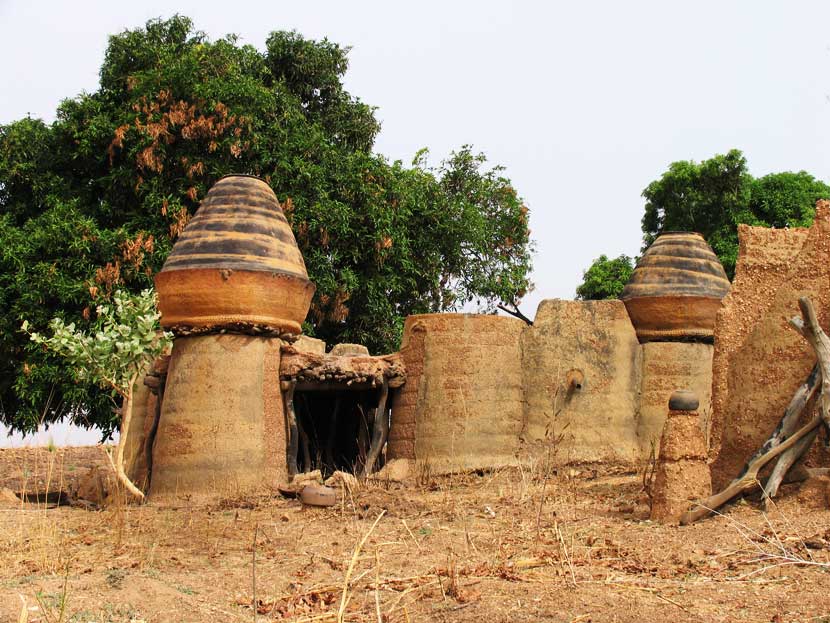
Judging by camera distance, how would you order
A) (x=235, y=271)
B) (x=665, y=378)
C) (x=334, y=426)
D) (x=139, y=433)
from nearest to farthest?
(x=235, y=271) < (x=139, y=433) < (x=665, y=378) < (x=334, y=426)

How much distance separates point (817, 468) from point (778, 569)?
189cm

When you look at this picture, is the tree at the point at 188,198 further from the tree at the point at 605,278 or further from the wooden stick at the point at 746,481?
the wooden stick at the point at 746,481

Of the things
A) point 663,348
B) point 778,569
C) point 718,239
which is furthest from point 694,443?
point 718,239

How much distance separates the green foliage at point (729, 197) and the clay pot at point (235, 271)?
47.0 feet

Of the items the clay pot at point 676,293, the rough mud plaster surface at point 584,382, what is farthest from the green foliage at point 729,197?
the rough mud plaster surface at point 584,382

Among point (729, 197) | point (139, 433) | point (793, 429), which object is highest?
point (729, 197)

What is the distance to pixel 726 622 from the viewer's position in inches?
203

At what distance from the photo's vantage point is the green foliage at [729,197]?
23.7 m

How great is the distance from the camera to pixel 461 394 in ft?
37.3

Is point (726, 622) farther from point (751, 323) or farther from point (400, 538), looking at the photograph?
point (751, 323)

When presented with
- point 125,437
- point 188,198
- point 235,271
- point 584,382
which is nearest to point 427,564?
point 125,437

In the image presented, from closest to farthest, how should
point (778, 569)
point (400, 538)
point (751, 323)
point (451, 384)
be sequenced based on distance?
point (778, 569) → point (400, 538) → point (751, 323) → point (451, 384)

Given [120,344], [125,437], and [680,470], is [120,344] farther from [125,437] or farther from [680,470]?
[680,470]

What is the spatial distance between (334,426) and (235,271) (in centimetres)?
295
